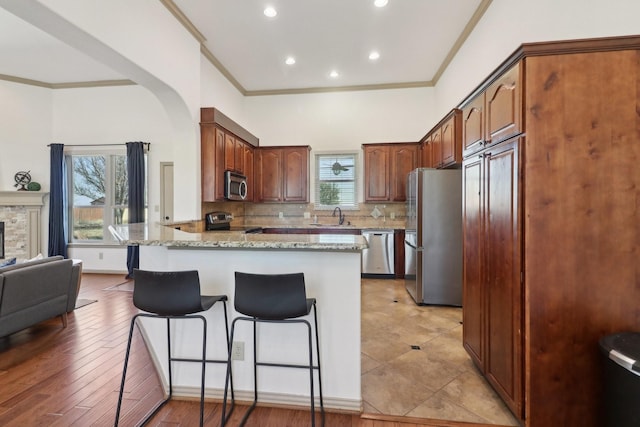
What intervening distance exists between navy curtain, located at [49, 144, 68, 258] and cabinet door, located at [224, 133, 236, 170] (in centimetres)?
338

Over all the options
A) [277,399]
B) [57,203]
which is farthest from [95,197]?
[277,399]

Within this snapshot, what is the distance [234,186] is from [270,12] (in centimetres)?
232

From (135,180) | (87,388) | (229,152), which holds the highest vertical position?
(229,152)

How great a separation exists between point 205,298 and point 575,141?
2227 mm

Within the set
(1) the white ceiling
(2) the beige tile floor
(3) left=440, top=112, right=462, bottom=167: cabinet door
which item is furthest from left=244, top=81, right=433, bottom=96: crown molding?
(2) the beige tile floor

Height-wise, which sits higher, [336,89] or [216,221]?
[336,89]

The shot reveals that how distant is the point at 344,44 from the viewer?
409cm

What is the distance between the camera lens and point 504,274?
1775 millimetres

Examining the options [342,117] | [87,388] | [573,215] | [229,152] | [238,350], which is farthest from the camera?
[342,117]

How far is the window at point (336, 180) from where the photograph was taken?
5707 millimetres

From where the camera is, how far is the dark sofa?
262cm

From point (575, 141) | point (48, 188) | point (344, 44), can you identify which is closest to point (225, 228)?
point (344, 44)

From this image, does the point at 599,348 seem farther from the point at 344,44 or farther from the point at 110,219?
the point at 110,219

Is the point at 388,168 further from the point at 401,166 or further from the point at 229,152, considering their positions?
the point at 229,152
